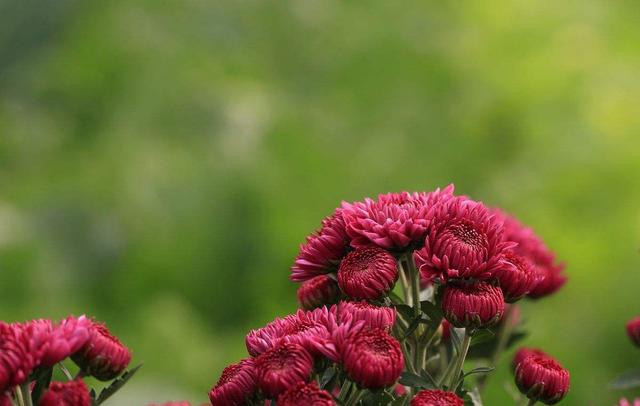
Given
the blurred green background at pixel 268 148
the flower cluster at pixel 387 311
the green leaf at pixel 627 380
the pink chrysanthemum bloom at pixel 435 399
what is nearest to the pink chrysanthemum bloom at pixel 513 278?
the flower cluster at pixel 387 311

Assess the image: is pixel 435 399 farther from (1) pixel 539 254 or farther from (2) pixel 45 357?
(1) pixel 539 254

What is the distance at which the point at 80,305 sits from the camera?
314cm

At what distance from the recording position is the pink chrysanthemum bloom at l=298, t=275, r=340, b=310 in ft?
2.82

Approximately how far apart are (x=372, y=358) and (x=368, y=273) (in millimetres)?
84

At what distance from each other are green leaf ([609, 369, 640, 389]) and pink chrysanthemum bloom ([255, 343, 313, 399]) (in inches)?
16.4

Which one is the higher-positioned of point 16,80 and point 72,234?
point 16,80

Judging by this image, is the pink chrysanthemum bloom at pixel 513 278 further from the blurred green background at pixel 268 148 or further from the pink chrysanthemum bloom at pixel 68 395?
the blurred green background at pixel 268 148

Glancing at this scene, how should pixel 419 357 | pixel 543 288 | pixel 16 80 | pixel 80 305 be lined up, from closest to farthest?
pixel 419 357
pixel 543 288
pixel 80 305
pixel 16 80

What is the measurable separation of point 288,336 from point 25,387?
0.19 m

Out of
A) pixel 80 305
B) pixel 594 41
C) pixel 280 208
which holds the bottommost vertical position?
pixel 80 305

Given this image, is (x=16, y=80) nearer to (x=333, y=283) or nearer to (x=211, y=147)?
(x=211, y=147)

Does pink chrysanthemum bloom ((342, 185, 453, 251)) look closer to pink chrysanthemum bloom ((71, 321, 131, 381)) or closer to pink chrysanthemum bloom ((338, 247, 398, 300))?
pink chrysanthemum bloom ((338, 247, 398, 300))

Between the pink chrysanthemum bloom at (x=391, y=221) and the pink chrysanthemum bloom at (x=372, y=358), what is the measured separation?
0.30 ft

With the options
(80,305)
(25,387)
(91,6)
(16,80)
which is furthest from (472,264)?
(91,6)
